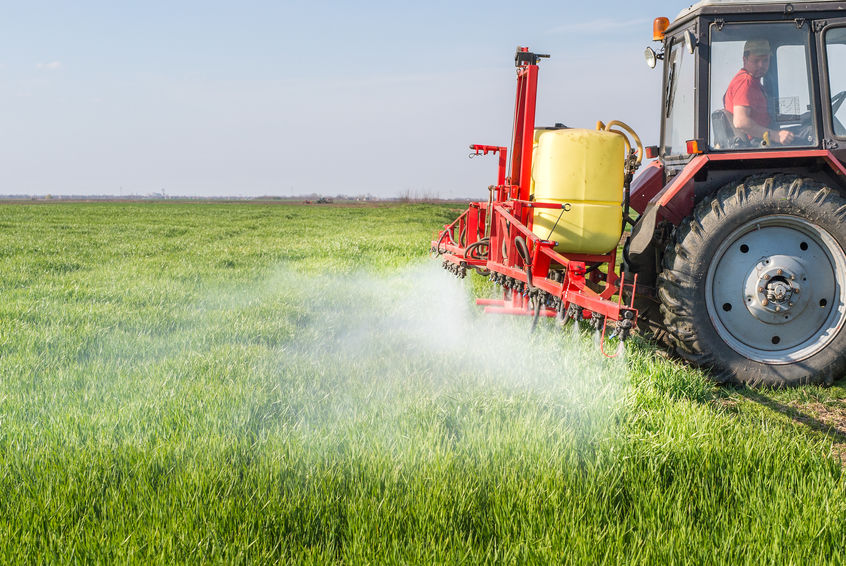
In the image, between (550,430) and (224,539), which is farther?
(550,430)

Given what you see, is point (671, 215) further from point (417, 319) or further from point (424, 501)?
point (424, 501)

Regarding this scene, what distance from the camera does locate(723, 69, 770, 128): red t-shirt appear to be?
522 centimetres

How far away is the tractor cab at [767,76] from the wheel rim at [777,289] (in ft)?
2.31

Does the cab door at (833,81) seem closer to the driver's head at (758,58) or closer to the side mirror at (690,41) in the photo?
the driver's head at (758,58)

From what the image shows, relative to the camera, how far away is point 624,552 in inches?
102

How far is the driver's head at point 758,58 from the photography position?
17.4ft

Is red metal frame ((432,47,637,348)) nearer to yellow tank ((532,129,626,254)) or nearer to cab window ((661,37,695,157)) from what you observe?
yellow tank ((532,129,626,254))

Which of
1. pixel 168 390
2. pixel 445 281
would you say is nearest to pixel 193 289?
pixel 445 281

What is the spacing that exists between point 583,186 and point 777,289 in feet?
5.45

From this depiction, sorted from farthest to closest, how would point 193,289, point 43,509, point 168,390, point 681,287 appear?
point 193,289
point 681,287
point 168,390
point 43,509

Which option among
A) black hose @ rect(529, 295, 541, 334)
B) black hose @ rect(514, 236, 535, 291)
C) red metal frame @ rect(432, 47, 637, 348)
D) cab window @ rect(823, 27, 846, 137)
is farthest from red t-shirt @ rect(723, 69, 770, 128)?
black hose @ rect(529, 295, 541, 334)

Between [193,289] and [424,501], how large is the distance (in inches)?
266

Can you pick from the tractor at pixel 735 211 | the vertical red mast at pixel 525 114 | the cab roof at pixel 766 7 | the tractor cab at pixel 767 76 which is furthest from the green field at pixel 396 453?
the cab roof at pixel 766 7

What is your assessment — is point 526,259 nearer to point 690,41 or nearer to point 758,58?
point 690,41
